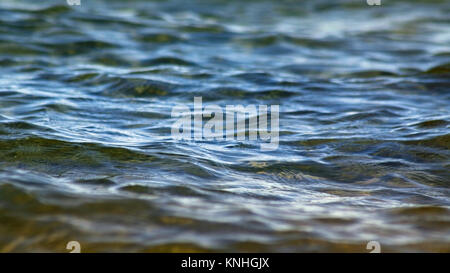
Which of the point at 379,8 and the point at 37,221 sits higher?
the point at 379,8

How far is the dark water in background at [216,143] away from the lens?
3371mm

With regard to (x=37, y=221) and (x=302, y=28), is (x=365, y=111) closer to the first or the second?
(x=37, y=221)

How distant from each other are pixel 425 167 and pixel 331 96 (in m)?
2.34

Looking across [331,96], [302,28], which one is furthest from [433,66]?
[302,28]

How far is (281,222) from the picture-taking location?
3.45 meters

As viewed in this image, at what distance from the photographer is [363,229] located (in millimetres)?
3389

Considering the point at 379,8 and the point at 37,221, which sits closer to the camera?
the point at 37,221

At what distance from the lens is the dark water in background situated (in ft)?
11.1

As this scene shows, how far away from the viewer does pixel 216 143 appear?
5.07 meters

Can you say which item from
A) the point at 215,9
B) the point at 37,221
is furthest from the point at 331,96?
the point at 215,9

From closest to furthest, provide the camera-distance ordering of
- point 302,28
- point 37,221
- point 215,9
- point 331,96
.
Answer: point 37,221 < point 331,96 < point 302,28 < point 215,9
